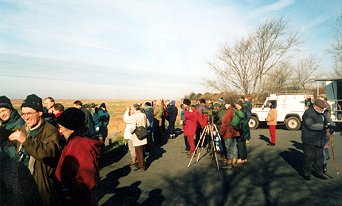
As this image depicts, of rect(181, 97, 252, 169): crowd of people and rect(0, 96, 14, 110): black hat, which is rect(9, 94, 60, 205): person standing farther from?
rect(181, 97, 252, 169): crowd of people

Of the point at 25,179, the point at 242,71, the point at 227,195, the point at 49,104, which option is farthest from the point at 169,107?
the point at 242,71

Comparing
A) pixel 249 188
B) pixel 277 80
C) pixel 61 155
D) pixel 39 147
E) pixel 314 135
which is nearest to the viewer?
pixel 61 155

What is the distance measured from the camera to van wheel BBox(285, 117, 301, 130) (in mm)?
17575

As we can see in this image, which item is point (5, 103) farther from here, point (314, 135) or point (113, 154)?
point (314, 135)

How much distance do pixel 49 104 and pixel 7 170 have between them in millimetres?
6182

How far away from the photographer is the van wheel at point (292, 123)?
57.7 feet

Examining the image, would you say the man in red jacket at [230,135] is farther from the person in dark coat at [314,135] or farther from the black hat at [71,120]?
the black hat at [71,120]

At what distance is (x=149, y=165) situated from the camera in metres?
9.02

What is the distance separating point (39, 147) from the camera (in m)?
3.10

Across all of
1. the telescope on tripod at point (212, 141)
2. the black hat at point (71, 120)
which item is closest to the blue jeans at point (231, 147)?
the telescope on tripod at point (212, 141)

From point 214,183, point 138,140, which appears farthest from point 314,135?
point 138,140

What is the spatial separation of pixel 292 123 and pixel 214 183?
1283cm

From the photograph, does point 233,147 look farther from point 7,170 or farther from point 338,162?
point 7,170

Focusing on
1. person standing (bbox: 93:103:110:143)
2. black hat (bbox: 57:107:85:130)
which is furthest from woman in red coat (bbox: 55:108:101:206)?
person standing (bbox: 93:103:110:143)
